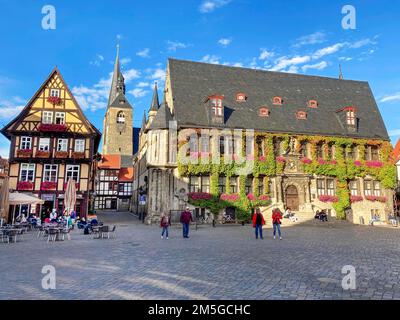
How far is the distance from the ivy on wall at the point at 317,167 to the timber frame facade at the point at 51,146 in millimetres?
10752

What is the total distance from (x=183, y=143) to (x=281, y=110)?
1214 centimetres

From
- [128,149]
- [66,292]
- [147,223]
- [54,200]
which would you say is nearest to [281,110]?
[147,223]

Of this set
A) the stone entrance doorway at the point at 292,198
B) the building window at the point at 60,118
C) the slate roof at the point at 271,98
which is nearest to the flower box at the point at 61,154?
the building window at the point at 60,118

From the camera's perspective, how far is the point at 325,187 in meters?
31.4

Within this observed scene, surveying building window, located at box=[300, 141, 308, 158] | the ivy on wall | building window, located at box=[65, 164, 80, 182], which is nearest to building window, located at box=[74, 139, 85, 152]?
building window, located at box=[65, 164, 80, 182]

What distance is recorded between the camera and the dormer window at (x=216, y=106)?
29.8 metres

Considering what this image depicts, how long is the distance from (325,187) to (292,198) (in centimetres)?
387

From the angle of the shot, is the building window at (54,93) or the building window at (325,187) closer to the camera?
the building window at (54,93)

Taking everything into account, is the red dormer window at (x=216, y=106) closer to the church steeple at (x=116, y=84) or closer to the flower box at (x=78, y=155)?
the flower box at (x=78, y=155)

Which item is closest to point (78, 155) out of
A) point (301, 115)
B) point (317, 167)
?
point (301, 115)

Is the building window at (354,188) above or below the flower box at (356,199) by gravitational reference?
above

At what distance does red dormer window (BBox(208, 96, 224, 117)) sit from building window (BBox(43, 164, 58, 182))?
1644 cm

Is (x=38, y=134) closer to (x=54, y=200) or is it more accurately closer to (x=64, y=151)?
(x=64, y=151)

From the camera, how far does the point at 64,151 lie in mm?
30312
